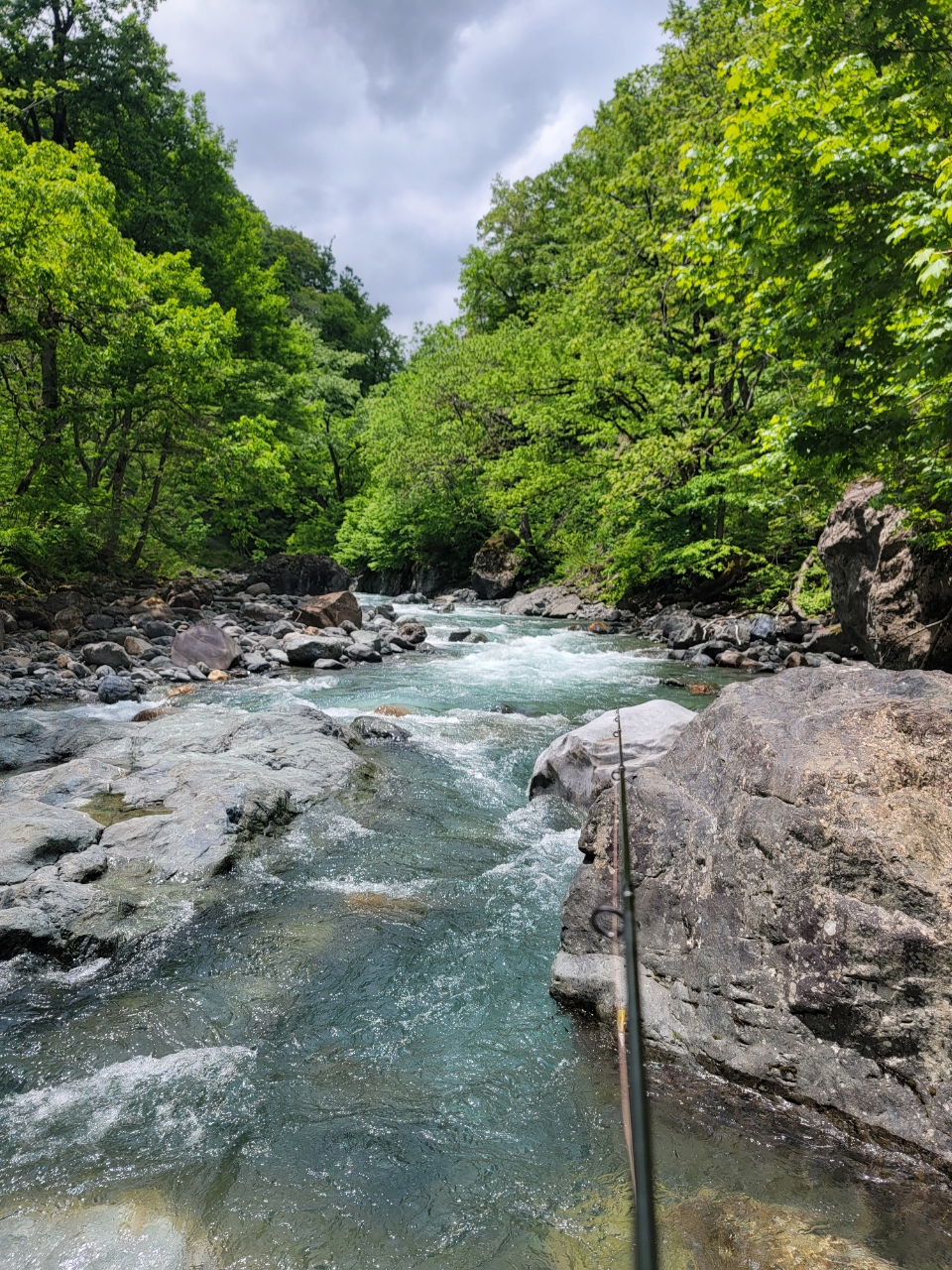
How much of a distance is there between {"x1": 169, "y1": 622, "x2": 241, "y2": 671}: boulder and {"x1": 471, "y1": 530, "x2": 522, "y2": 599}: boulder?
16153 mm

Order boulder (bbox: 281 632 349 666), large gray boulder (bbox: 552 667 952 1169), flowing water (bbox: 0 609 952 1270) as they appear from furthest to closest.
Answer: boulder (bbox: 281 632 349 666)
large gray boulder (bbox: 552 667 952 1169)
flowing water (bbox: 0 609 952 1270)

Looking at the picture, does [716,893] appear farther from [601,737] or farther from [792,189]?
[792,189]

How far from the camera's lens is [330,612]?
1673 centimetres

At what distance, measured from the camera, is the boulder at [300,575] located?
81.6 feet

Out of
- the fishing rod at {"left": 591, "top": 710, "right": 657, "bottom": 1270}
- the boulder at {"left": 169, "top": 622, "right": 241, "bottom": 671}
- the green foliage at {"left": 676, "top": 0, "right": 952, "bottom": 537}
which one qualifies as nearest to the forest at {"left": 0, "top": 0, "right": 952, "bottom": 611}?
the green foliage at {"left": 676, "top": 0, "right": 952, "bottom": 537}

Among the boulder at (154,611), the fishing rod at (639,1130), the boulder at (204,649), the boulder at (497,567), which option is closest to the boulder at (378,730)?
the boulder at (204,649)

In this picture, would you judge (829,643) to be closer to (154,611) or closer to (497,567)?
(154,611)

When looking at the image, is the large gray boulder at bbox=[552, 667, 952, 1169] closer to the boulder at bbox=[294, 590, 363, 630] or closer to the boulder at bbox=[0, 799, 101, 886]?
the boulder at bbox=[0, 799, 101, 886]

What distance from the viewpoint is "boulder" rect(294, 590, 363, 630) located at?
649 inches

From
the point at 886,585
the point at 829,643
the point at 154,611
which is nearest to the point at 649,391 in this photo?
the point at 829,643

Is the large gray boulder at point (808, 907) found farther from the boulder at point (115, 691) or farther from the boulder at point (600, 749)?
the boulder at point (115, 691)

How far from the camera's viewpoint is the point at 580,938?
330cm

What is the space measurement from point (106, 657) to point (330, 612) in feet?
20.1

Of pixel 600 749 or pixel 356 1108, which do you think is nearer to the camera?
pixel 356 1108
